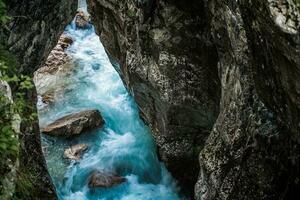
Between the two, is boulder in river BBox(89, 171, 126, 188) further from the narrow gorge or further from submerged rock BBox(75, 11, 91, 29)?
submerged rock BBox(75, 11, 91, 29)

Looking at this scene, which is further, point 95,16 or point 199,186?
point 95,16

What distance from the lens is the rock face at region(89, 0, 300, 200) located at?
19.4 ft

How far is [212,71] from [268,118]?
2.65 m

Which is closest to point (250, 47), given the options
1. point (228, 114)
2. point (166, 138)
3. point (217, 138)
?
point (228, 114)

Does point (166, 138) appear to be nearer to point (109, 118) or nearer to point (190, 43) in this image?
point (190, 43)

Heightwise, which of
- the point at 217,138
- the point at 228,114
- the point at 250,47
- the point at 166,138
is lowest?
the point at 166,138

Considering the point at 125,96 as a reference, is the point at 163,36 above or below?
above

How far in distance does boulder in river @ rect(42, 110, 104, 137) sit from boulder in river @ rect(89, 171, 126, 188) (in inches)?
69.9

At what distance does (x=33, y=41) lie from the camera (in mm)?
9672

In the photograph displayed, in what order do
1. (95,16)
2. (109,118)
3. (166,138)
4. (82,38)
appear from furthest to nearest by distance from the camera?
(82,38)
(109,118)
(95,16)
(166,138)

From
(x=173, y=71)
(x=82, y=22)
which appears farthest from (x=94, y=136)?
(x=82, y=22)

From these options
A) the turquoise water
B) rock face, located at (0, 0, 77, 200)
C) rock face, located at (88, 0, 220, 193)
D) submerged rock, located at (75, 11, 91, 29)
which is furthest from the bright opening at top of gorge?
rock face, located at (0, 0, 77, 200)

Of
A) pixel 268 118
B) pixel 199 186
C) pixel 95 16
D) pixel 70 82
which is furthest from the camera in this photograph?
pixel 70 82

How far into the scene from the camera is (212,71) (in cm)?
991
